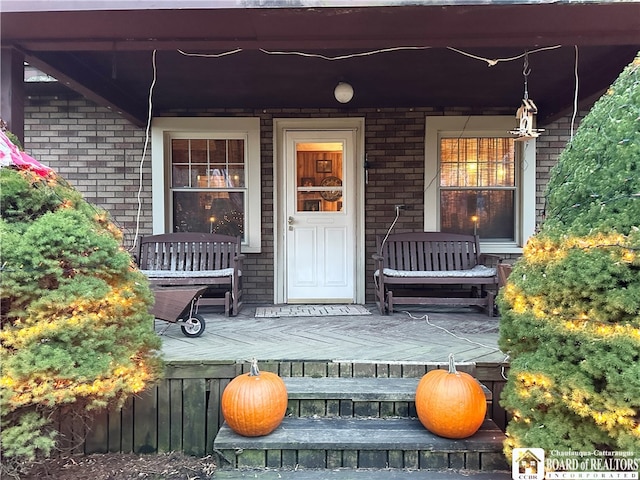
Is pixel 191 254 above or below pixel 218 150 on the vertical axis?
below

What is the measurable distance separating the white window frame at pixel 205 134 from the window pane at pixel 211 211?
0.45 feet

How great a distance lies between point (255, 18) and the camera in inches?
100

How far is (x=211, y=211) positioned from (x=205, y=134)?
87 cm

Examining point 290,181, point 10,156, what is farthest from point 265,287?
point 10,156

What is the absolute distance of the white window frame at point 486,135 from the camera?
5.00 metres

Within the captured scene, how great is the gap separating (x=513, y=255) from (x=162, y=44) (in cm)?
417

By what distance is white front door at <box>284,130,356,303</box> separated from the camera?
16.7 ft

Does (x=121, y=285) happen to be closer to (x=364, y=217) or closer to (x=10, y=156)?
(x=10, y=156)

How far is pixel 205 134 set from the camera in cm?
512

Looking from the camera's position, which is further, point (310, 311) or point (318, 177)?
point (318, 177)

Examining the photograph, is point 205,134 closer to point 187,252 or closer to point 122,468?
point 187,252

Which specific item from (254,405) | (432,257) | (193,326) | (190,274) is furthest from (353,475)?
(432,257)

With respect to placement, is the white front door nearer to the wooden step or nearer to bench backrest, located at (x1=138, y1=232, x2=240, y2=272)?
bench backrest, located at (x1=138, y1=232, x2=240, y2=272)

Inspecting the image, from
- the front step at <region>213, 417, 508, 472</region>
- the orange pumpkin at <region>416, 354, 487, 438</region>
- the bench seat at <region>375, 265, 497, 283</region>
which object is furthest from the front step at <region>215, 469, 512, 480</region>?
the bench seat at <region>375, 265, 497, 283</region>
